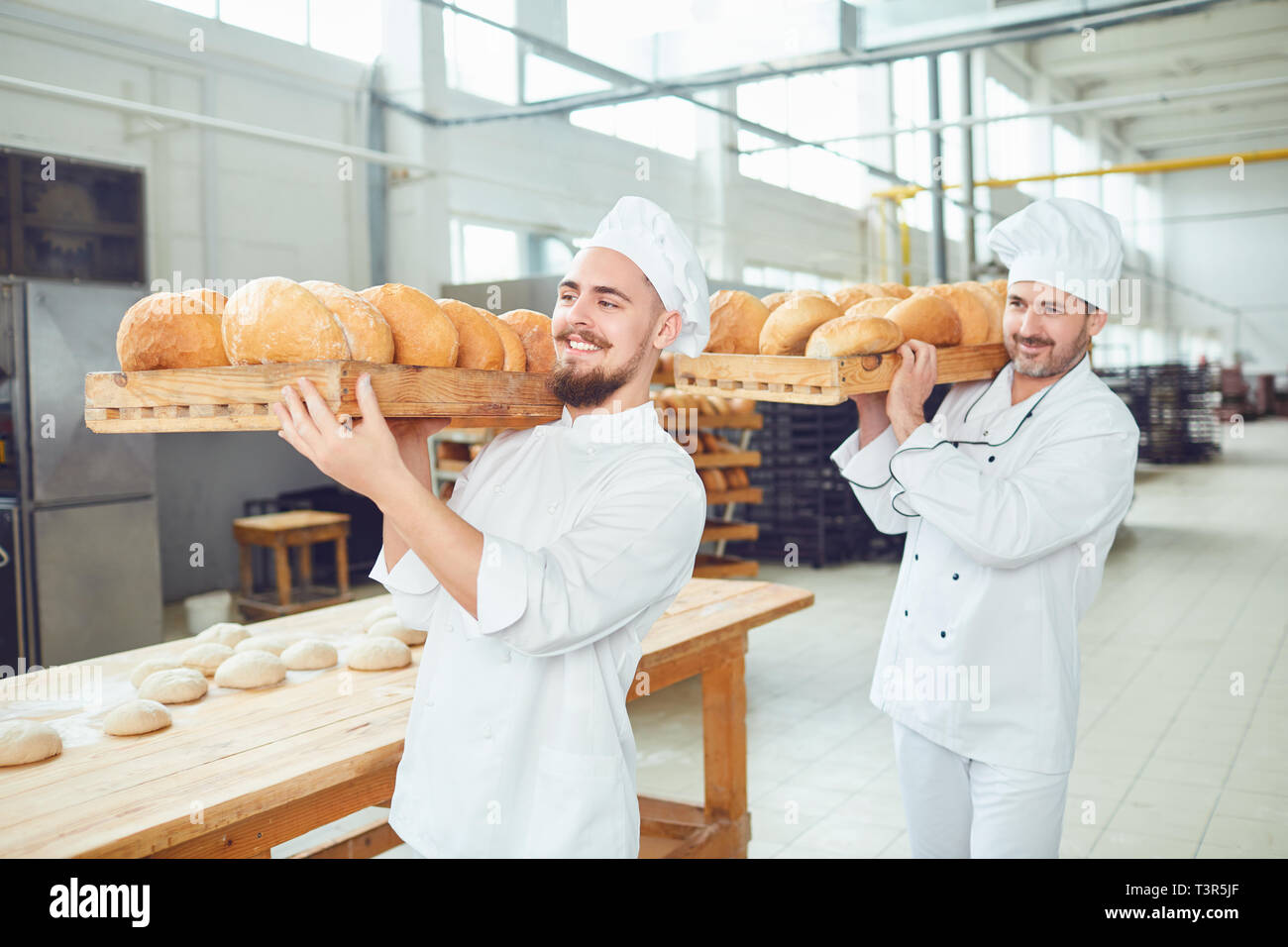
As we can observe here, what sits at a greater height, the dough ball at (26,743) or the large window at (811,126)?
the large window at (811,126)

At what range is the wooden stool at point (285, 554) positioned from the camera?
6.41 m

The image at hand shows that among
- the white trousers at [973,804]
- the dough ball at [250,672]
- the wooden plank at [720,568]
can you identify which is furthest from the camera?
the wooden plank at [720,568]

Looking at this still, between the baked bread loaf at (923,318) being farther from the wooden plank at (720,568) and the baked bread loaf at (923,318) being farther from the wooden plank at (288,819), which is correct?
the wooden plank at (720,568)

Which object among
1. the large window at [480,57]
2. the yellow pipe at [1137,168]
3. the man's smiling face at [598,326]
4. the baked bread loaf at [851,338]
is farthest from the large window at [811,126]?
the man's smiling face at [598,326]

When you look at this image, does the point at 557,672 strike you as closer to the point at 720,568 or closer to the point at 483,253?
the point at 720,568

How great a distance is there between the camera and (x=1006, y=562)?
1844 mm

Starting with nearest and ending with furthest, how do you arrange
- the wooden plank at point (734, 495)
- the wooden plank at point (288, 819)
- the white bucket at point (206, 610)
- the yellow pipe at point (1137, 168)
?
the wooden plank at point (288, 819), the wooden plank at point (734, 495), the white bucket at point (206, 610), the yellow pipe at point (1137, 168)

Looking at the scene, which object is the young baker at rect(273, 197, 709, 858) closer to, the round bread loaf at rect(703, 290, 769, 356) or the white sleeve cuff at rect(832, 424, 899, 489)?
the round bread loaf at rect(703, 290, 769, 356)

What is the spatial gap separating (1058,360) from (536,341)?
3.27 ft

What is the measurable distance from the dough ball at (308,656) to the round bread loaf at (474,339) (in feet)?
3.60

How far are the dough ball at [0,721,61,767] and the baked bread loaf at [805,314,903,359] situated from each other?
1.50 metres

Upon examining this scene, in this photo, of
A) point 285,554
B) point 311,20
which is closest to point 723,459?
point 285,554

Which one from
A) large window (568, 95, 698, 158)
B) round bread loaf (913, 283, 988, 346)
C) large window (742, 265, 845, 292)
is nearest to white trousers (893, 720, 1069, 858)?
round bread loaf (913, 283, 988, 346)
